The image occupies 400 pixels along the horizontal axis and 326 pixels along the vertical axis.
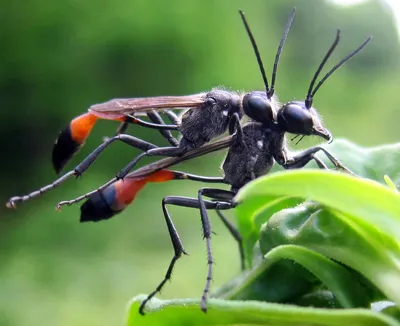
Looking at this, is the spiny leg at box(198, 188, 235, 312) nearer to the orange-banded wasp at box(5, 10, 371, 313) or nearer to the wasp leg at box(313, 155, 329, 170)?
the orange-banded wasp at box(5, 10, 371, 313)

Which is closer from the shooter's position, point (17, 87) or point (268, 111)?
point (268, 111)

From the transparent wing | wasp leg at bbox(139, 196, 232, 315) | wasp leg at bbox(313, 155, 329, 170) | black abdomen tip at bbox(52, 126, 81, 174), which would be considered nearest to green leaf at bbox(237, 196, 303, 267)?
wasp leg at bbox(313, 155, 329, 170)

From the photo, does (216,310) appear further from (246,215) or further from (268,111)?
(268,111)

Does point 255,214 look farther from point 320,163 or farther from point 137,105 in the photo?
point 137,105

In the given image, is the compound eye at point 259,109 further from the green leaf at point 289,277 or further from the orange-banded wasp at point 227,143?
the green leaf at point 289,277

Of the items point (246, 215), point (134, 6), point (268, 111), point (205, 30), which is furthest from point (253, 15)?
point (246, 215)

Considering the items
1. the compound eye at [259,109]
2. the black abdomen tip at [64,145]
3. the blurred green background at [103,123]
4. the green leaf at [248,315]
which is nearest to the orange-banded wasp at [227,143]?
the compound eye at [259,109]
